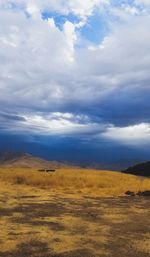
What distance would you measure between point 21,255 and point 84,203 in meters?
12.2

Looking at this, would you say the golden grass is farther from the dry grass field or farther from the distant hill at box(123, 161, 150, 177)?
the distant hill at box(123, 161, 150, 177)

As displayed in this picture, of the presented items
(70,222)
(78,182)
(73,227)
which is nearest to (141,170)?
(78,182)

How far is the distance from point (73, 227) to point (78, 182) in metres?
18.3

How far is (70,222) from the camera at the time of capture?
1838cm

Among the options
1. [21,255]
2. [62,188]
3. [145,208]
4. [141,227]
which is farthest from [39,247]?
[62,188]

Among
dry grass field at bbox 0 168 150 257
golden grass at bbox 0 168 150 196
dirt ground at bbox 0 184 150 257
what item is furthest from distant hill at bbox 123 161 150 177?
dirt ground at bbox 0 184 150 257

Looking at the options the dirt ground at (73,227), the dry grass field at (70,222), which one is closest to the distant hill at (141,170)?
the dry grass field at (70,222)

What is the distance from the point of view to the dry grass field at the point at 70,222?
13.7m

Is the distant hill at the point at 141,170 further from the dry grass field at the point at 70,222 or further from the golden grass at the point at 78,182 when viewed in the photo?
the dry grass field at the point at 70,222

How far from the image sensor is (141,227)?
17812 millimetres

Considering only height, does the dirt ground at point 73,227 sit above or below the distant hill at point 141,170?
below

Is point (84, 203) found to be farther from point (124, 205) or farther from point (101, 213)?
point (101, 213)

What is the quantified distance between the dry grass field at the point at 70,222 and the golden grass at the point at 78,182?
84 mm

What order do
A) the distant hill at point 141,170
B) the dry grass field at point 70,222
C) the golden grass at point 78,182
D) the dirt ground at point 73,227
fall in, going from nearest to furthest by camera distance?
the dirt ground at point 73,227 < the dry grass field at point 70,222 < the golden grass at point 78,182 < the distant hill at point 141,170
